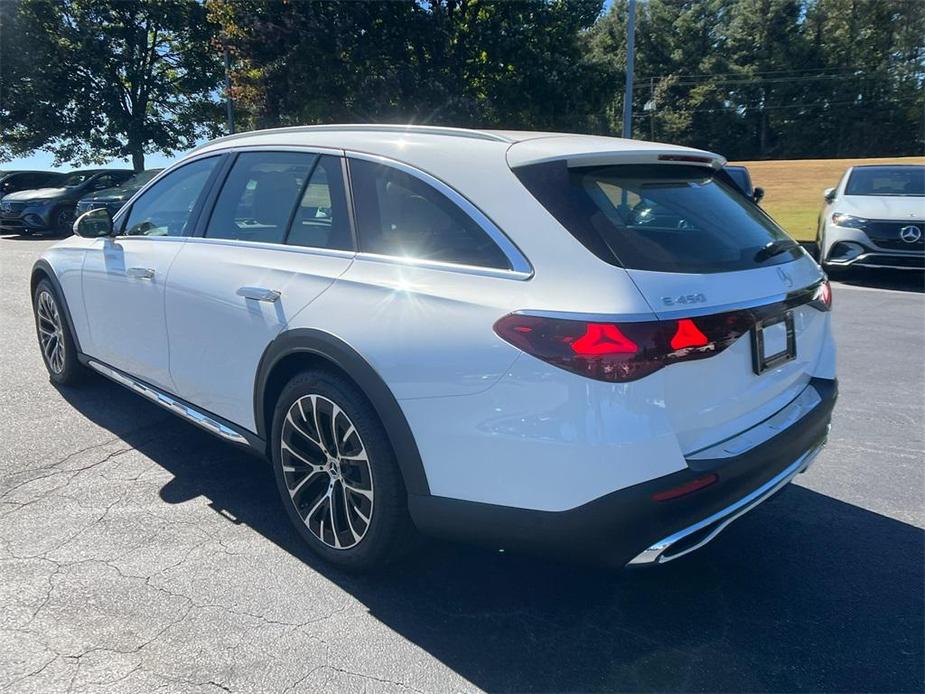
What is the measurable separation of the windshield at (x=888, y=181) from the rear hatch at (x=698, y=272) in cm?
930

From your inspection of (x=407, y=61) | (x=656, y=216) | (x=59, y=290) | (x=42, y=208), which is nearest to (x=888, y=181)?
(x=656, y=216)

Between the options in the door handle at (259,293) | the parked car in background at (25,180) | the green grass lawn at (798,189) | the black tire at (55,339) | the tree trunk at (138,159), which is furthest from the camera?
the tree trunk at (138,159)

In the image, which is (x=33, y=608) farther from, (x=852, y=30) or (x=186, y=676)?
(x=852, y=30)

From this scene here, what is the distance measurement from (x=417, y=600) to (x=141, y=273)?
237 centimetres

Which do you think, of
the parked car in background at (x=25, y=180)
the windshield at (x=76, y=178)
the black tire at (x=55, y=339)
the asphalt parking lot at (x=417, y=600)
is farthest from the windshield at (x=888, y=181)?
the parked car in background at (x=25, y=180)

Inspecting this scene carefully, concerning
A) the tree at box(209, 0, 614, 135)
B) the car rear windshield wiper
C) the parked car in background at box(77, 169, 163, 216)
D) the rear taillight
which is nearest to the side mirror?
the rear taillight

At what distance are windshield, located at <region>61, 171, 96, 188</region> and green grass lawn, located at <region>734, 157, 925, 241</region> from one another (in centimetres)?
1704

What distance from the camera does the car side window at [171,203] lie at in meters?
3.83

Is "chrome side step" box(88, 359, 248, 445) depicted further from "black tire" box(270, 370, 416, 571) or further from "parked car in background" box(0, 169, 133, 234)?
"parked car in background" box(0, 169, 133, 234)

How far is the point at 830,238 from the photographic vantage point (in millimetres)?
9977

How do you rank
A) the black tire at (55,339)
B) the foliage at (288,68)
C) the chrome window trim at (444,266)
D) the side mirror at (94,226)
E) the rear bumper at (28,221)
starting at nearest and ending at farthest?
the chrome window trim at (444,266)
the side mirror at (94,226)
the black tire at (55,339)
the rear bumper at (28,221)
the foliage at (288,68)

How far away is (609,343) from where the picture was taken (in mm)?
2135

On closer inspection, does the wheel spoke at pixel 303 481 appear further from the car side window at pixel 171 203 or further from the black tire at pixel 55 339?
the black tire at pixel 55 339

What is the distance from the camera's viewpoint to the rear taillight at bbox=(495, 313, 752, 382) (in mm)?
2133
